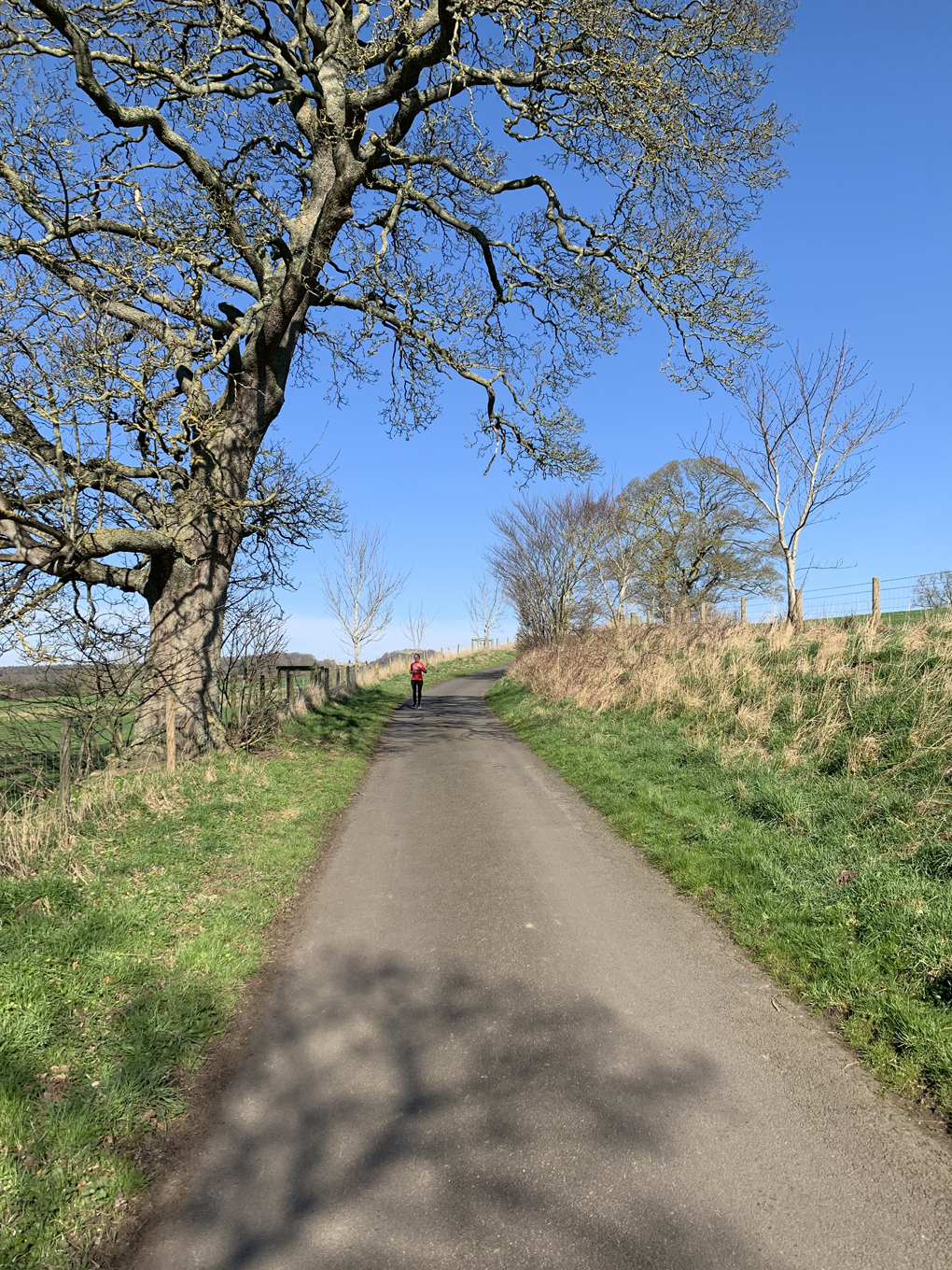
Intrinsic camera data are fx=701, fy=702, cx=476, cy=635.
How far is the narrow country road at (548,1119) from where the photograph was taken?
268 centimetres

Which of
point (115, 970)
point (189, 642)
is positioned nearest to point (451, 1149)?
point (115, 970)

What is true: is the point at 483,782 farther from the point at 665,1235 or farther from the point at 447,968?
the point at 665,1235

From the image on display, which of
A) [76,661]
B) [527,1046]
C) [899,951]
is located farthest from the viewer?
[76,661]

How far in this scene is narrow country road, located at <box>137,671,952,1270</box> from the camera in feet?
8.80

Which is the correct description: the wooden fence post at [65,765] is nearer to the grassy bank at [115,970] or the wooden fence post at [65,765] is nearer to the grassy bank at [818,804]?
the grassy bank at [115,970]

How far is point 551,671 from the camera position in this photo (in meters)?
19.9

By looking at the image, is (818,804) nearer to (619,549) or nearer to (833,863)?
(833,863)

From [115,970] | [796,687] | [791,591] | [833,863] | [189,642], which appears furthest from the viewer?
[791,591]

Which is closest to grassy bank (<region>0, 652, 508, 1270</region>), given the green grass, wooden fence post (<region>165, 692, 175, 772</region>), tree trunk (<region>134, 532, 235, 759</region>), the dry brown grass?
wooden fence post (<region>165, 692, 175, 772</region>)

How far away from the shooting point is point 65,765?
6883 millimetres

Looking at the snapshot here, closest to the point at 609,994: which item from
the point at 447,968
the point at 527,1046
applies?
the point at 527,1046

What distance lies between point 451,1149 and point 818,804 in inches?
190

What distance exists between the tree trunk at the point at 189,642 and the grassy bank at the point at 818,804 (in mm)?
5651

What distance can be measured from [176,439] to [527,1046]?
825cm
